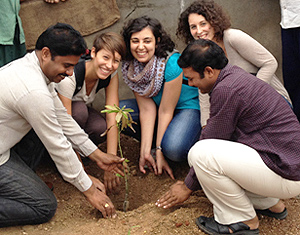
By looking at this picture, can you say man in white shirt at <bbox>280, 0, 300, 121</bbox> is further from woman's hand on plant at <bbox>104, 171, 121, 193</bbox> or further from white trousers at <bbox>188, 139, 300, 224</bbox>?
woman's hand on plant at <bbox>104, 171, 121, 193</bbox>

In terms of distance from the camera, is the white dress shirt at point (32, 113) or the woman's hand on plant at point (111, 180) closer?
the white dress shirt at point (32, 113)

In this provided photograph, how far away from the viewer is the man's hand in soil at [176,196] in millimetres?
2482

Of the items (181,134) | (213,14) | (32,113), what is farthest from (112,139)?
(213,14)

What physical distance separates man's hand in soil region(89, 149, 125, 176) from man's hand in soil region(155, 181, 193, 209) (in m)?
0.40

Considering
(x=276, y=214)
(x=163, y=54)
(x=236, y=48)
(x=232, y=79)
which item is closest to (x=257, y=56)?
(x=236, y=48)

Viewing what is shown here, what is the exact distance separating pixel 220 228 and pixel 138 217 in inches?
21.2

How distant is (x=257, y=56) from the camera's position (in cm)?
295

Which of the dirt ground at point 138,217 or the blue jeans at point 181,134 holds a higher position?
the blue jeans at point 181,134

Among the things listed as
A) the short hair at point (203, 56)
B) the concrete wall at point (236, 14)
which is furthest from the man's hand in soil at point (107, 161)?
the concrete wall at point (236, 14)

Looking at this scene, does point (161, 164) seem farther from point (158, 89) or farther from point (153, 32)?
point (153, 32)

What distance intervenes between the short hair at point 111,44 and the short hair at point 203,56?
0.77 m

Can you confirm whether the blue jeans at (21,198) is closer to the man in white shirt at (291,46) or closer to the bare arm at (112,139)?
the bare arm at (112,139)

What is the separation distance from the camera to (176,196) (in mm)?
2506

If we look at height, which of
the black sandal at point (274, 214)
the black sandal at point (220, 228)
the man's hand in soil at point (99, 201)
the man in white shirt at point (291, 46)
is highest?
the man in white shirt at point (291, 46)
